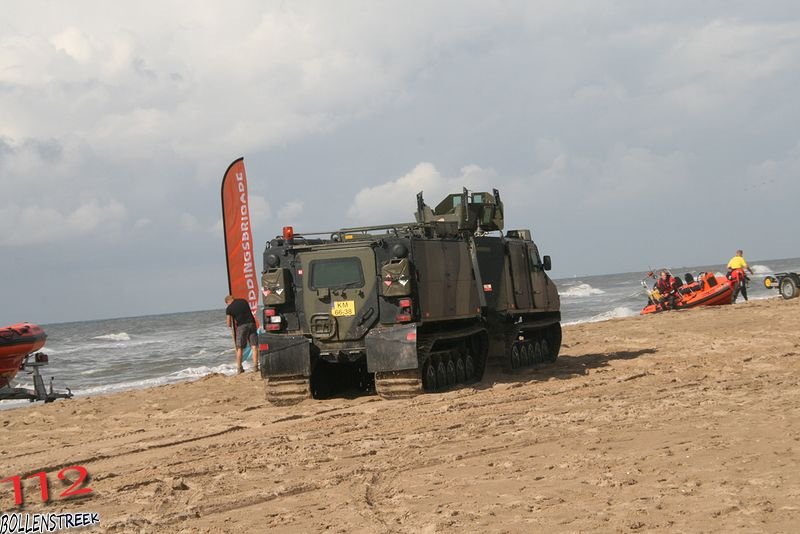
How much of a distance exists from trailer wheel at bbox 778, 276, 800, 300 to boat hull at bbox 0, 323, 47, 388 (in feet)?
79.2

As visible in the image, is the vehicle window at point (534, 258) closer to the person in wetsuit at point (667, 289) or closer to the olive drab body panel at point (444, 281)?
the olive drab body panel at point (444, 281)

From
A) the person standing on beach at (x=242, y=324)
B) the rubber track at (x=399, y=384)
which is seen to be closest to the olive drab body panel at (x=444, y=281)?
the rubber track at (x=399, y=384)

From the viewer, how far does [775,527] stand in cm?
623

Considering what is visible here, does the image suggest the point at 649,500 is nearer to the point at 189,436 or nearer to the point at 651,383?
the point at 189,436

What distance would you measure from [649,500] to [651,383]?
7439 mm

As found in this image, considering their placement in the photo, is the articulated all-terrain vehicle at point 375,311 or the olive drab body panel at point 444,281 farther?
the olive drab body panel at point 444,281

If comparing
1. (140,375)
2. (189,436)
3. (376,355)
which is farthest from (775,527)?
(140,375)

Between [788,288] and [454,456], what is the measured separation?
27004 mm

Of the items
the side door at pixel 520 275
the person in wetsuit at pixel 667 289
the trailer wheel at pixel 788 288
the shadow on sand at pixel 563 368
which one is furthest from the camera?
the trailer wheel at pixel 788 288

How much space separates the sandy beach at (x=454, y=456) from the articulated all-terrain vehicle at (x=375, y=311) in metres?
0.49

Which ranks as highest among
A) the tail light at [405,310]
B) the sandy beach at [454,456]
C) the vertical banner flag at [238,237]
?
the vertical banner flag at [238,237]

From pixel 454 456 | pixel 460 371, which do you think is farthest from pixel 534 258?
pixel 454 456

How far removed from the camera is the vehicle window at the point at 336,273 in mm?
14320

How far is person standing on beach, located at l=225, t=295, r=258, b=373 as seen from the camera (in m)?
19.5
